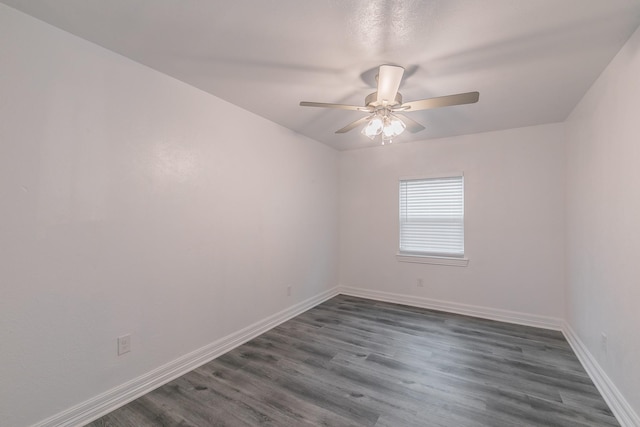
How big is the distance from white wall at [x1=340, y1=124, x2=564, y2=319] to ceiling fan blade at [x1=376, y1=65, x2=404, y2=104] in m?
2.15

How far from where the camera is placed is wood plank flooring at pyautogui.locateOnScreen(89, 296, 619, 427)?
1822 millimetres

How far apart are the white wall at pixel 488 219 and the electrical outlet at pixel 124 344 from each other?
3.22 meters

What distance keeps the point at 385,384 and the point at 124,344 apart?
6.39ft

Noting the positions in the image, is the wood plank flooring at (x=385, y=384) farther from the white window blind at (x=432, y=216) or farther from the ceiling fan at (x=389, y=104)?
the ceiling fan at (x=389, y=104)

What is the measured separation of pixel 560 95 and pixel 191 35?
3071mm

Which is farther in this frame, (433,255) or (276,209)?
(433,255)

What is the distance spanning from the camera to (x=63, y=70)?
1718mm

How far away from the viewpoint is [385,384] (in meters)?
2.18

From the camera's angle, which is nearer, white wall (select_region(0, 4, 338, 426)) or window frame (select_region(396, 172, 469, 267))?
white wall (select_region(0, 4, 338, 426))

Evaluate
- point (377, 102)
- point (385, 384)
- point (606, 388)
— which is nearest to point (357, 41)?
point (377, 102)

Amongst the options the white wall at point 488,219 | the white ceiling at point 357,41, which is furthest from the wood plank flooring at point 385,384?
the white ceiling at point 357,41

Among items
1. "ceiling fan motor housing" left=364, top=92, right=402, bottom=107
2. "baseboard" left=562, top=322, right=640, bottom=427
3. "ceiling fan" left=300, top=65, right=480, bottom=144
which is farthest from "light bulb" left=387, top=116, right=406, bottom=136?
"baseboard" left=562, top=322, right=640, bottom=427

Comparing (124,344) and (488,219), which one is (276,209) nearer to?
(124,344)

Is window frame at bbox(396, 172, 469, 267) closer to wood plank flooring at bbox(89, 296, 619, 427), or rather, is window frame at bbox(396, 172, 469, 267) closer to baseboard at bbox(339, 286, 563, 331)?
baseboard at bbox(339, 286, 563, 331)
